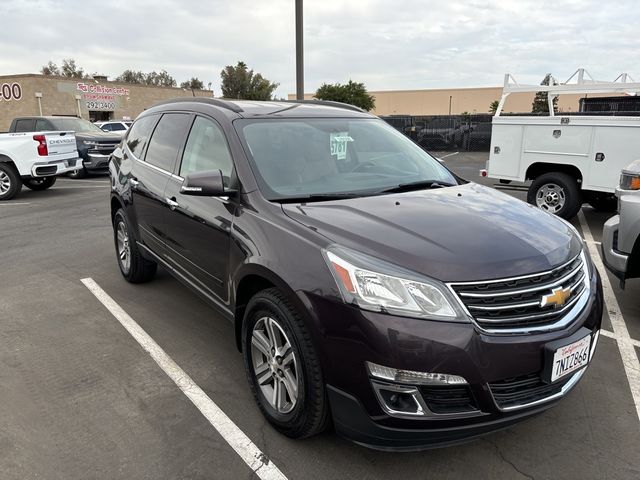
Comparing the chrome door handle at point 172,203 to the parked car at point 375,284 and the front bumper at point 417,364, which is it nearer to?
the parked car at point 375,284

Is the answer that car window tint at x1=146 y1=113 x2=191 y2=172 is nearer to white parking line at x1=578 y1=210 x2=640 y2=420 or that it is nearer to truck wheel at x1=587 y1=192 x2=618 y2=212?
white parking line at x1=578 y1=210 x2=640 y2=420

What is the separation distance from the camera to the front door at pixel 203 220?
127 inches

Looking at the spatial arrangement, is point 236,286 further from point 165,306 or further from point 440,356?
point 165,306

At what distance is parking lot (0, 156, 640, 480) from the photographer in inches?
102

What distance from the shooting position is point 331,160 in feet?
11.5

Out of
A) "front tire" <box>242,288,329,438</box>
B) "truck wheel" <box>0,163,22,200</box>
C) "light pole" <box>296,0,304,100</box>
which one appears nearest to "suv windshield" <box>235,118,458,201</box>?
"front tire" <box>242,288,329,438</box>

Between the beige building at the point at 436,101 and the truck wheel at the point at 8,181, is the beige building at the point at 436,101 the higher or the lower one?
the higher one

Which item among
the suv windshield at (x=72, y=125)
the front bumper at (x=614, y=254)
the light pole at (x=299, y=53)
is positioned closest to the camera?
the front bumper at (x=614, y=254)

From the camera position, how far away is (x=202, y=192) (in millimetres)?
3062

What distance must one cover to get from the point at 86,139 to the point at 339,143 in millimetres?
13522

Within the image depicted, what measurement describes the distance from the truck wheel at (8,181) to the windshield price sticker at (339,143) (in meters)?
10.7

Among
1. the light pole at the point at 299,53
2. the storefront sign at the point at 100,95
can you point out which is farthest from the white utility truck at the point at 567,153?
the storefront sign at the point at 100,95

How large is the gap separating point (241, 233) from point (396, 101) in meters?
102

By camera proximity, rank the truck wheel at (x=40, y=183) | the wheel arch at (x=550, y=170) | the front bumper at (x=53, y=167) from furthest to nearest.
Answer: the truck wheel at (x=40, y=183)
the front bumper at (x=53, y=167)
the wheel arch at (x=550, y=170)
